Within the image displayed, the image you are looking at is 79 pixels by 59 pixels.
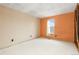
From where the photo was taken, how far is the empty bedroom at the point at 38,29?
3.41 meters

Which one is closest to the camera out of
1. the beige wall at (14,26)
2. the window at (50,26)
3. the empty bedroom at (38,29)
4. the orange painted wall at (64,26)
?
the empty bedroom at (38,29)

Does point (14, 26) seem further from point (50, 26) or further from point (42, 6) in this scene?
point (50, 26)

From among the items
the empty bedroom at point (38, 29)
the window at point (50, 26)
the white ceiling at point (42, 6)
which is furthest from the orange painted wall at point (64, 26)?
the white ceiling at point (42, 6)

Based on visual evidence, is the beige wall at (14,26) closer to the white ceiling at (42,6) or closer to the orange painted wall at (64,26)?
the white ceiling at (42,6)

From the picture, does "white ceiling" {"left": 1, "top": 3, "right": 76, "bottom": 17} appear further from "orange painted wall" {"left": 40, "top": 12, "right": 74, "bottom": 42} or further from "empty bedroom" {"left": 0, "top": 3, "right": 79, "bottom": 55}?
"orange painted wall" {"left": 40, "top": 12, "right": 74, "bottom": 42}

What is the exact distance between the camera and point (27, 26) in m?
5.59

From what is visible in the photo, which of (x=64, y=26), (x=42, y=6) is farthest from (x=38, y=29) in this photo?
(x=42, y=6)

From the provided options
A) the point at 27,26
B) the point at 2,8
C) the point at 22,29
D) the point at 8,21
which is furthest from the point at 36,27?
the point at 2,8

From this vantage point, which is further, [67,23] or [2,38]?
[67,23]

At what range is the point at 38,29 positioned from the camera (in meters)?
7.08

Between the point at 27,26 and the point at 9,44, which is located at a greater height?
the point at 27,26

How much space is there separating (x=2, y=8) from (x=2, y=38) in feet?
4.31

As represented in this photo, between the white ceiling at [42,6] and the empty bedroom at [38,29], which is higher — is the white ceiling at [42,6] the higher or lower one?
the higher one

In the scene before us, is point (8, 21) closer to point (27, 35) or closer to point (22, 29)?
point (22, 29)
